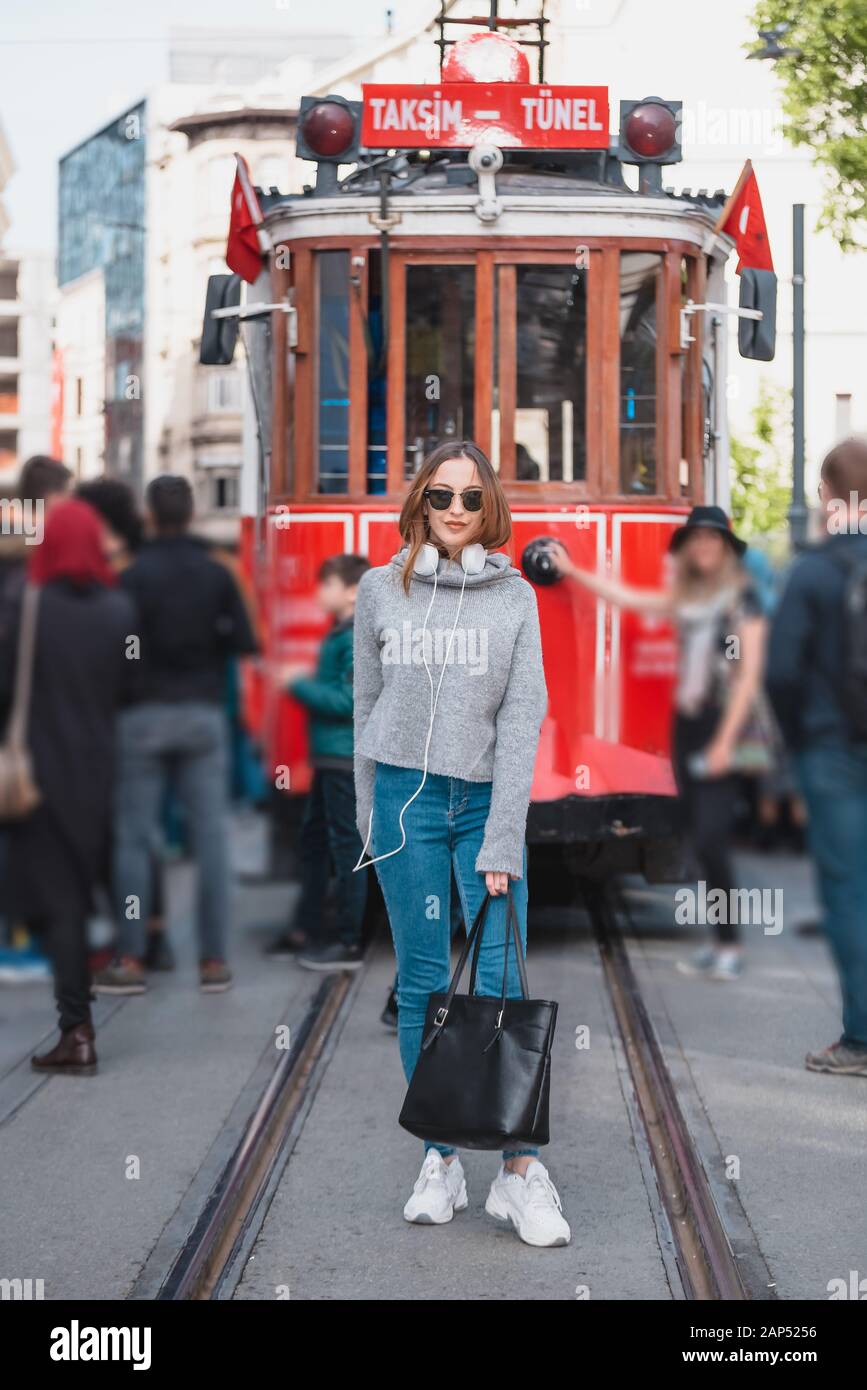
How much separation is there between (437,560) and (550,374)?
33.2 inches

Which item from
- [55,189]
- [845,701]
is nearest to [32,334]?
[55,189]

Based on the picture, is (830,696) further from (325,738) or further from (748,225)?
(748,225)

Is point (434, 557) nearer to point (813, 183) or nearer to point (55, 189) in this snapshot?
point (813, 183)

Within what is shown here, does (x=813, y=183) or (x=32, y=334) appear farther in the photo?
(x=813, y=183)

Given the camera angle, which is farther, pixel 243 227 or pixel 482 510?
pixel 482 510

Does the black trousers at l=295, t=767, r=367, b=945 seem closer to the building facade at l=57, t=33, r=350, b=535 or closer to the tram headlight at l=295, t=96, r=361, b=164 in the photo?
the building facade at l=57, t=33, r=350, b=535

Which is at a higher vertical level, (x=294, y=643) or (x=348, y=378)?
(x=348, y=378)

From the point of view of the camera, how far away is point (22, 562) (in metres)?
1.42

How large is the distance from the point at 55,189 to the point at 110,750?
687mm

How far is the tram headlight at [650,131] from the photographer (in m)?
2.50

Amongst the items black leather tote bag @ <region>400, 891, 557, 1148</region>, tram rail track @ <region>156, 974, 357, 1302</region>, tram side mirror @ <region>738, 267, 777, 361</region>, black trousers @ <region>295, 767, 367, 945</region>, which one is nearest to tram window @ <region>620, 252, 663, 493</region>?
tram side mirror @ <region>738, 267, 777, 361</region>

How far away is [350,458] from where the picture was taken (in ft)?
12.0

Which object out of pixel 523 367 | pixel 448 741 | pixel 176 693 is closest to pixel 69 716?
pixel 176 693
